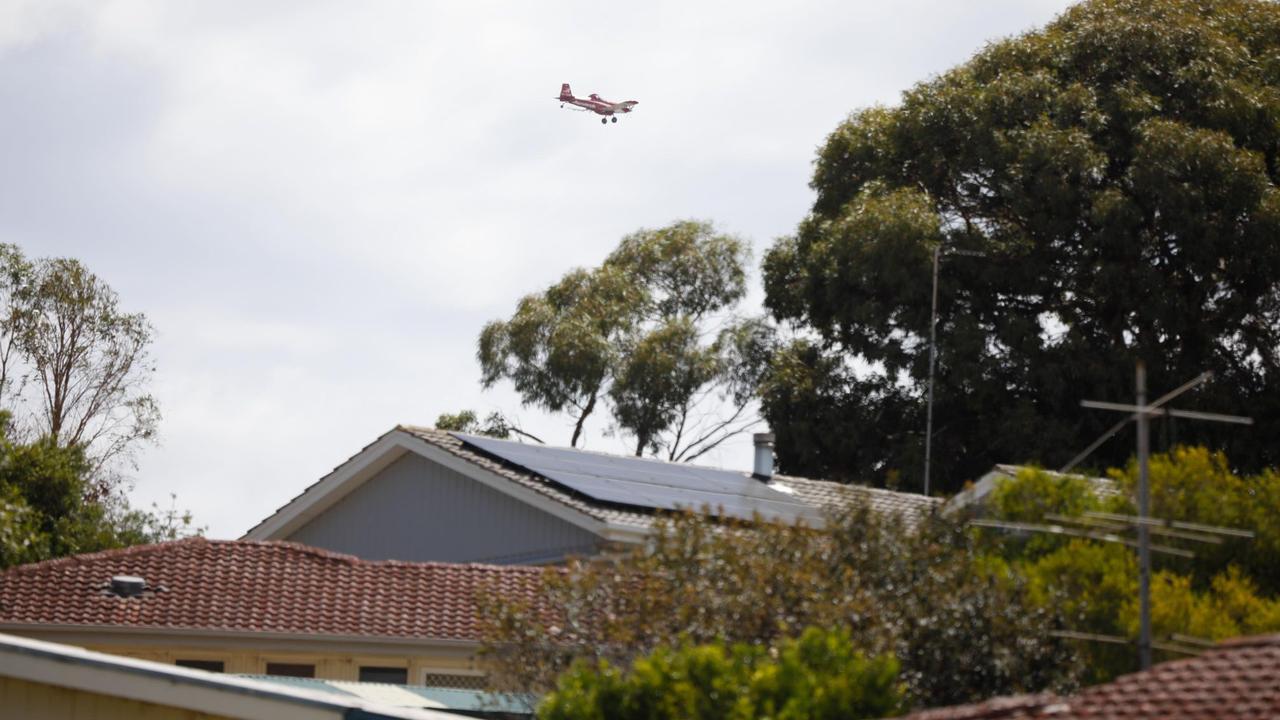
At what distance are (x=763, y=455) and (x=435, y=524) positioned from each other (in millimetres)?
5626

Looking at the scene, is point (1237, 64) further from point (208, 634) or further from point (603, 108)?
point (208, 634)

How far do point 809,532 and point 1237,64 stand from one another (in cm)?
2813

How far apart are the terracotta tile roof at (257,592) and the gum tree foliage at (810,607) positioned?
601cm

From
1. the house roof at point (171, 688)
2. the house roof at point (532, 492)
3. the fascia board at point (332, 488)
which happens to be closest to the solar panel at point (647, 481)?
the house roof at point (532, 492)

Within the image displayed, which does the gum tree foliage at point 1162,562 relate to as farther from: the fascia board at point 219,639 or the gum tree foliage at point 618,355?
the gum tree foliage at point 618,355

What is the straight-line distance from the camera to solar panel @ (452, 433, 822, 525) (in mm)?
21234

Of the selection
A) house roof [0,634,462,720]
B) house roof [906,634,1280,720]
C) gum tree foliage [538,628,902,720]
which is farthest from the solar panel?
house roof [0,634,462,720]

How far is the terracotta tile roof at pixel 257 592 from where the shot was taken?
65.6 ft

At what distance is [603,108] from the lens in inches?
1789

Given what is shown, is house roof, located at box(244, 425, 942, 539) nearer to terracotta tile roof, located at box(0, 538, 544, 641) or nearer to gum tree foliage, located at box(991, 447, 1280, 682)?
terracotta tile roof, located at box(0, 538, 544, 641)

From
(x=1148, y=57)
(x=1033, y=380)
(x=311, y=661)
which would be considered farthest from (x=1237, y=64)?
(x=311, y=661)

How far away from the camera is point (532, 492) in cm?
2164

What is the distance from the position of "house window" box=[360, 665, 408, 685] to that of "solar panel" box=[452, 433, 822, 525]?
322cm

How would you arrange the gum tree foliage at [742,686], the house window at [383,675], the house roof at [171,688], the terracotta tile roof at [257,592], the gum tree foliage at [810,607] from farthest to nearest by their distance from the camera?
the house window at [383,675], the terracotta tile roof at [257,592], the gum tree foliage at [810,607], the gum tree foliage at [742,686], the house roof at [171,688]
